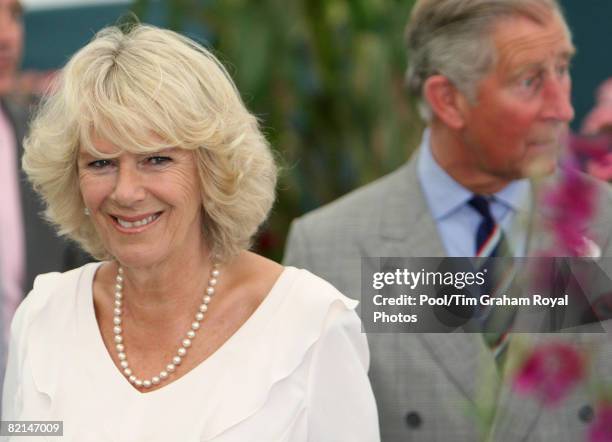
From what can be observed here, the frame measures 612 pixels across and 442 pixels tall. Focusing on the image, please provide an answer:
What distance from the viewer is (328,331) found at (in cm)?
175

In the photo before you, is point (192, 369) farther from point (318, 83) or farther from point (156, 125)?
point (318, 83)

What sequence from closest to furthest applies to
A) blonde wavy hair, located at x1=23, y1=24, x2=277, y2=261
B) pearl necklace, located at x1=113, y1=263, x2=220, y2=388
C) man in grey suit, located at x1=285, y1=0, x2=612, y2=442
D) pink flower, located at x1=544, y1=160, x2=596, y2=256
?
1. pink flower, located at x1=544, y1=160, x2=596, y2=256
2. blonde wavy hair, located at x1=23, y1=24, x2=277, y2=261
3. pearl necklace, located at x1=113, y1=263, x2=220, y2=388
4. man in grey suit, located at x1=285, y1=0, x2=612, y2=442

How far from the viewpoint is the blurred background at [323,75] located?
3.86 metres

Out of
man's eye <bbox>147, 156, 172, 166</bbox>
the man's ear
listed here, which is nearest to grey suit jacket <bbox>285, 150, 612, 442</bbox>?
the man's ear

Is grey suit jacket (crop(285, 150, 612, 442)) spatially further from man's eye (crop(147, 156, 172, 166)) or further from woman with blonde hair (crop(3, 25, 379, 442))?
man's eye (crop(147, 156, 172, 166))

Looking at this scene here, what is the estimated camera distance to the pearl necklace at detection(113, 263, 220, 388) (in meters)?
1.81

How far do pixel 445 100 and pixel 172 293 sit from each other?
738mm

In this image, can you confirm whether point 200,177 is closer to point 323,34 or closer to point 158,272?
point 158,272

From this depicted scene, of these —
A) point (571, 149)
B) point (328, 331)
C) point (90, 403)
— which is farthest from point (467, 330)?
point (571, 149)

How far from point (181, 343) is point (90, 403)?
19 centimetres

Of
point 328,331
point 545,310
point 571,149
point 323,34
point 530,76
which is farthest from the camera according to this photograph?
point 323,34

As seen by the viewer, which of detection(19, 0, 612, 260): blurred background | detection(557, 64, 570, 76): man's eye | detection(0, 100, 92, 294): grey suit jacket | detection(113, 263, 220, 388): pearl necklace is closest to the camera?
detection(113, 263, 220, 388): pearl necklace

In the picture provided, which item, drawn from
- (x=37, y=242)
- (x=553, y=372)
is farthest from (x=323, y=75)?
(x=553, y=372)

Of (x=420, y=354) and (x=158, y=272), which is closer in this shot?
(x=158, y=272)
